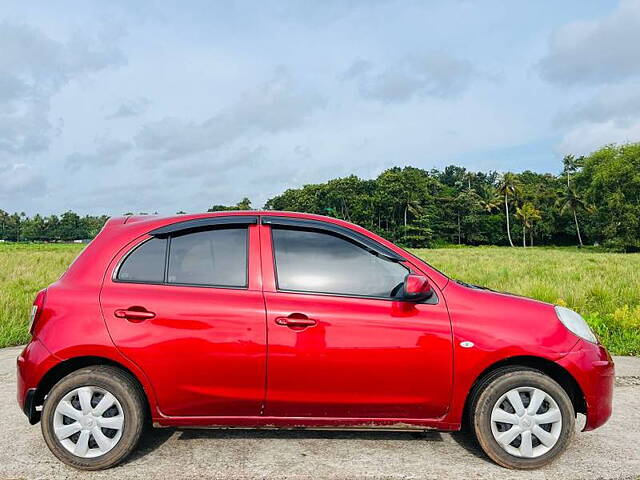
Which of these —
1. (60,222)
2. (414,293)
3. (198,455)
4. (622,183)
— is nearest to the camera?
(414,293)

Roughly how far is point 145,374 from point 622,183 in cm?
6044

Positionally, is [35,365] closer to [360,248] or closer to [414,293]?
[360,248]

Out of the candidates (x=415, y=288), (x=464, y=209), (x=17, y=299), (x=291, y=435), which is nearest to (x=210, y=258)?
(x=415, y=288)

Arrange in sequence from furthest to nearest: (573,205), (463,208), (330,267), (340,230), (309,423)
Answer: (463,208) < (573,205) < (340,230) < (330,267) < (309,423)

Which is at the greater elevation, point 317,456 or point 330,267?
point 330,267

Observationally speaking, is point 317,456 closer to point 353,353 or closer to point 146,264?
point 353,353

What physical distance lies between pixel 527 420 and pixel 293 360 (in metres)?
1.56

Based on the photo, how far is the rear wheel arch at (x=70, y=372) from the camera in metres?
3.26

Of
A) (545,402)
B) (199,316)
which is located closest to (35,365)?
(199,316)

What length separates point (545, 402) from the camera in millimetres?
3248

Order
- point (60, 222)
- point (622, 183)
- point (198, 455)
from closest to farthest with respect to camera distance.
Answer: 1. point (198, 455)
2. point (622, 183)
3. point (60, 222)

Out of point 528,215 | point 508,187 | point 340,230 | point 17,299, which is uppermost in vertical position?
point 508,187

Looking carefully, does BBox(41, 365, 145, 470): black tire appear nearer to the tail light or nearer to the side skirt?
the side skirt

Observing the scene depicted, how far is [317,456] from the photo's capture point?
3.43 metres
